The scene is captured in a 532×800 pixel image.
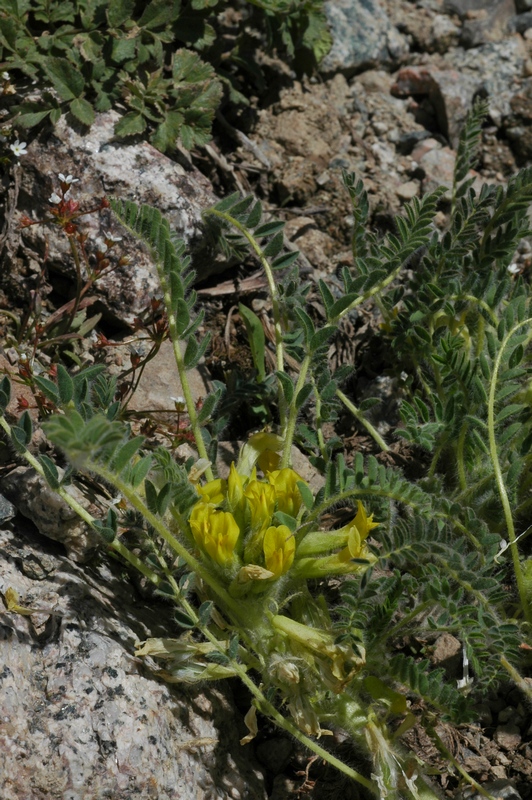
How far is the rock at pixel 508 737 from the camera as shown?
289cm

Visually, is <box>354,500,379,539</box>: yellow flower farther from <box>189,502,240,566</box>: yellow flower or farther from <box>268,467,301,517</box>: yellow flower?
<box>189,502,240,566</box>: yellow flower

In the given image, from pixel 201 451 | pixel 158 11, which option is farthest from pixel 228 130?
pixel 201 451

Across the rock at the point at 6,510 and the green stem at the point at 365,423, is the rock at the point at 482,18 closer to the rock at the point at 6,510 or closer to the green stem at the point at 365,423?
the green stem at the point at 365,423

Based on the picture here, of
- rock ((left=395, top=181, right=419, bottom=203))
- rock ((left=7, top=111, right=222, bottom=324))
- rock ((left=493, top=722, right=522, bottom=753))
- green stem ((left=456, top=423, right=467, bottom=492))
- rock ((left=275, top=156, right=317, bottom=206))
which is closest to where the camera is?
rock ((left=493, top=722, right=522, bottom=753))

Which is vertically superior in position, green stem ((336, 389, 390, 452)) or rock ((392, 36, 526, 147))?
rock ((392, 36, 526, 147))

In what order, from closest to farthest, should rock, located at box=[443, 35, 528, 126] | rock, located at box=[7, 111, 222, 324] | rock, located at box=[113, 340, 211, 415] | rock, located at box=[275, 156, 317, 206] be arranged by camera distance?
rock, located at box=[113, 340, 211, 415] < rock, located at box=[7, 111, 222, 324] < rock, located at box=[275, 156, 317, 206] < rock, located at box=[443, 35, 528, 126]

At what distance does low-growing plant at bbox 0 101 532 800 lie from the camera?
2564mm

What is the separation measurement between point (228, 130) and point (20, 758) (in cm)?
321

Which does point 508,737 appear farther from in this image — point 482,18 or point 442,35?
point 482,18

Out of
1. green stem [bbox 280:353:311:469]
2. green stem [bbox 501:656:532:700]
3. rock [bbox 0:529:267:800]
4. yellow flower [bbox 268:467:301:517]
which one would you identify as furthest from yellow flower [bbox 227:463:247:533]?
green stem [bbox 501:656:532:700]

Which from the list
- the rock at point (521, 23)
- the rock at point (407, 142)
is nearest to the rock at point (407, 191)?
the rock at point (407, 142)

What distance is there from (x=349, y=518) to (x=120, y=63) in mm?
2347

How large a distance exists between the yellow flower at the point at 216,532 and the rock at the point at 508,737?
45.8 inches

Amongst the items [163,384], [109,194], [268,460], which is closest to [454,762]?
[268,460]
